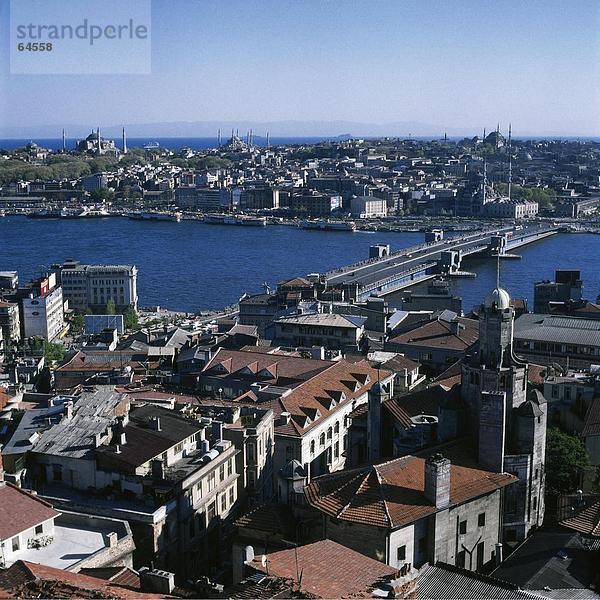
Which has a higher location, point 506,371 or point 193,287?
point 506,371

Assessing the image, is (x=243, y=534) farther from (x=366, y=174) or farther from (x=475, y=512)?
(x=366, y=174)

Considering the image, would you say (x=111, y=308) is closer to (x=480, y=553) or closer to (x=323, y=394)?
(x=323, y=394)

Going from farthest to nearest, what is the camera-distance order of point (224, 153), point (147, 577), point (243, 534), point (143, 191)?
1. point (224, 153)
2. point (143, 191)
3. point (243, 534)
4. point (147, 577)

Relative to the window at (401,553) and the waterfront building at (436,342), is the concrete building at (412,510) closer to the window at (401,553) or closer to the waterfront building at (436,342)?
the window at (401,553)

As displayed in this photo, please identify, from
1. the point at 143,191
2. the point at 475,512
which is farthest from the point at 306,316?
the point at 143,191

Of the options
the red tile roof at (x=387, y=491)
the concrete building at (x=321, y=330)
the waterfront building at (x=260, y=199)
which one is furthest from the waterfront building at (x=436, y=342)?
the waterfront building at (x=260, y=199)

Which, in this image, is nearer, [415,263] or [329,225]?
[415,263]

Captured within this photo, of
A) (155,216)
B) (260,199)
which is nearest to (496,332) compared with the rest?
(155,216)
